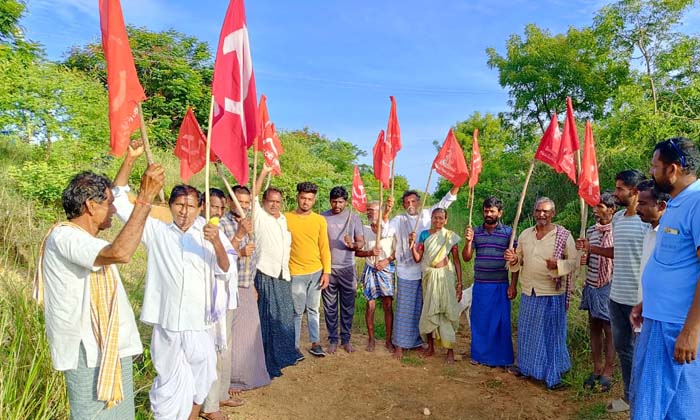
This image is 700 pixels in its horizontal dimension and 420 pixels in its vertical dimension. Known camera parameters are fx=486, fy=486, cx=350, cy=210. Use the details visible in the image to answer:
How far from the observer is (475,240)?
536 centimetres

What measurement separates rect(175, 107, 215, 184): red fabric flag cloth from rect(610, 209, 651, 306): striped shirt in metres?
3.85

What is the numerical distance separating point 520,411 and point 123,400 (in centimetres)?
331

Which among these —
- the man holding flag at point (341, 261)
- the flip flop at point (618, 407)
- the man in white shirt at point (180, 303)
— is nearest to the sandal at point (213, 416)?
the man in white shirt at point (180, 303)

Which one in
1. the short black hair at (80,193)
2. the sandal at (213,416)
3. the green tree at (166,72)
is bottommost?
the sandal at (213,416)

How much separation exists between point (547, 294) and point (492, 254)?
2.31 feet

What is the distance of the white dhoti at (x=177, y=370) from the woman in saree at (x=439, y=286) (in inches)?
116

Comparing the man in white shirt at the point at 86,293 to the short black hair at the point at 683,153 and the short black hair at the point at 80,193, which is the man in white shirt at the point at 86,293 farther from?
the short black hair at the point at 683,153

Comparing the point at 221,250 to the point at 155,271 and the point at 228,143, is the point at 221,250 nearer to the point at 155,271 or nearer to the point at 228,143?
the point at 155,271

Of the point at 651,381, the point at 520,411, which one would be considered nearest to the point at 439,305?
the point at 520,411

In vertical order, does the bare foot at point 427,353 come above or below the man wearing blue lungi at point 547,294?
below

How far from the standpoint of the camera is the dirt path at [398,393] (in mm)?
4230

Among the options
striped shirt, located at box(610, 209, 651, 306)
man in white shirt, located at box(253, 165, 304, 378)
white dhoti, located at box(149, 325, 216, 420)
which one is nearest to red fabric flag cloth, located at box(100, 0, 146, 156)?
white dhoti, located at box(149, 325, 216, 420)

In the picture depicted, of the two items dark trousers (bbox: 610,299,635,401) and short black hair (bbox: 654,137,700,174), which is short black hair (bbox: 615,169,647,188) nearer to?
dark trousers (bbox: 610,299,635,401)

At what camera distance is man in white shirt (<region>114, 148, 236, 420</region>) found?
308cm
